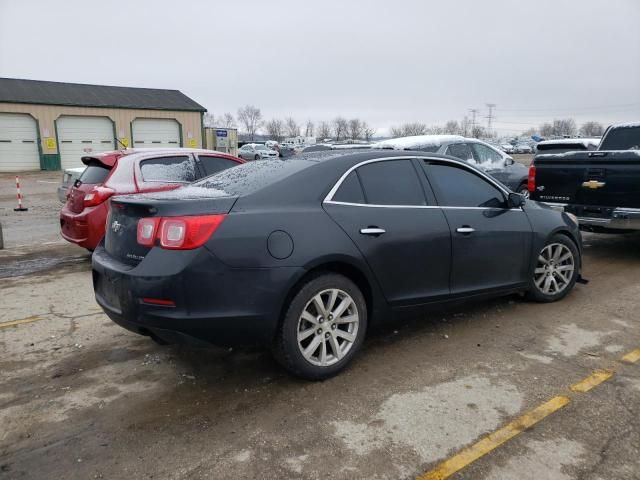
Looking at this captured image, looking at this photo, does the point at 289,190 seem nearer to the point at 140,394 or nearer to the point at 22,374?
the point at 140,394

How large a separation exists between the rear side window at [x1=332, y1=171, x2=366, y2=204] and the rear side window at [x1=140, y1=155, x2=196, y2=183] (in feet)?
12.3

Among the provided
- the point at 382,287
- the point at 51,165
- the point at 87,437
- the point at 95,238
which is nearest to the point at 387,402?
the point at 382,287

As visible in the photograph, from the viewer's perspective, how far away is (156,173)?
22.6ft

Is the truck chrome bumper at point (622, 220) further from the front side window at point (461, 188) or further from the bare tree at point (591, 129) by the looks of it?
the bare tree at point (591, 129)

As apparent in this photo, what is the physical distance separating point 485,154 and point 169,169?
6.33 metres

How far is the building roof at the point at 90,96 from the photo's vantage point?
32281 millimetres

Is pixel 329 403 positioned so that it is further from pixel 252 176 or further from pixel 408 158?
pixel 408 158

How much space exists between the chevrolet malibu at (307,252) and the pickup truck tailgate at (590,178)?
2.82 m

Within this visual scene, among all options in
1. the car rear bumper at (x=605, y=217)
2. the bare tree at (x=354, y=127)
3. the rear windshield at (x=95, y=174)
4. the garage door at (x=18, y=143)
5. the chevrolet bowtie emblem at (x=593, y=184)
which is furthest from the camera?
the bare tree at (x=354, y=127)

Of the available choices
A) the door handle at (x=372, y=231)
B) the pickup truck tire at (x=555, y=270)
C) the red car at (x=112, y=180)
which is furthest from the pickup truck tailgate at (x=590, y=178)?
the red car at (x=112, y=180)

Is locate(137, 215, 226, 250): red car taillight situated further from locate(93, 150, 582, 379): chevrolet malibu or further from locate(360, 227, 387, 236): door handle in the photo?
locate(360, 227, 387, 236): door handle

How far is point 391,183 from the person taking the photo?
414 cm

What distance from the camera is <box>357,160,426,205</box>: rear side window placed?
13.1 ft

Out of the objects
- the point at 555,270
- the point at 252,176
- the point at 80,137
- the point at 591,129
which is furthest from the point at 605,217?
the point at 591,129
